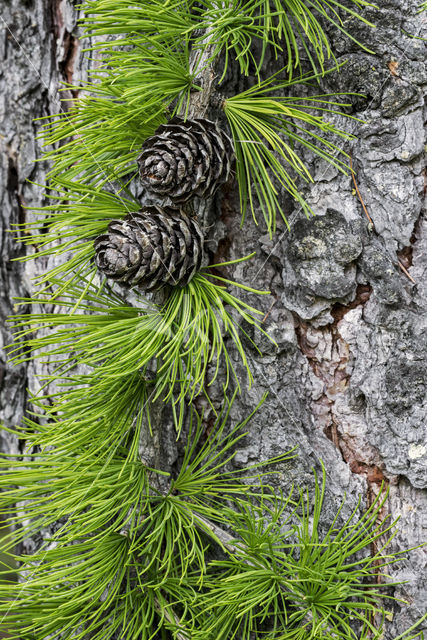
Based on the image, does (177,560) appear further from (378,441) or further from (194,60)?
(194,60)

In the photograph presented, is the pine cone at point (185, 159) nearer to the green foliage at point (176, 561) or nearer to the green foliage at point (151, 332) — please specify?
the green foliage at point (151, 332)

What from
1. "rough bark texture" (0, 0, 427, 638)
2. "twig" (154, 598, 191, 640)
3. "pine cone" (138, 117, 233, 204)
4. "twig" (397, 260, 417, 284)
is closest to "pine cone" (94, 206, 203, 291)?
"pine cone" (138, 117, 233, 204)

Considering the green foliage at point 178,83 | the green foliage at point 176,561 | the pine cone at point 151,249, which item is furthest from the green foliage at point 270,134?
the green foliage at point 176,561

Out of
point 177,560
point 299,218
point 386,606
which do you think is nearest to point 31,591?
point 177,560

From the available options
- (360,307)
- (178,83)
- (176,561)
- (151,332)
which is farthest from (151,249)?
(176,561)

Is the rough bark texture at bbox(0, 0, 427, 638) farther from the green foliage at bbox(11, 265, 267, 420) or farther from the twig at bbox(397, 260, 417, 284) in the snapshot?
the green foliage at bbox(11, 265, 267, 420)
